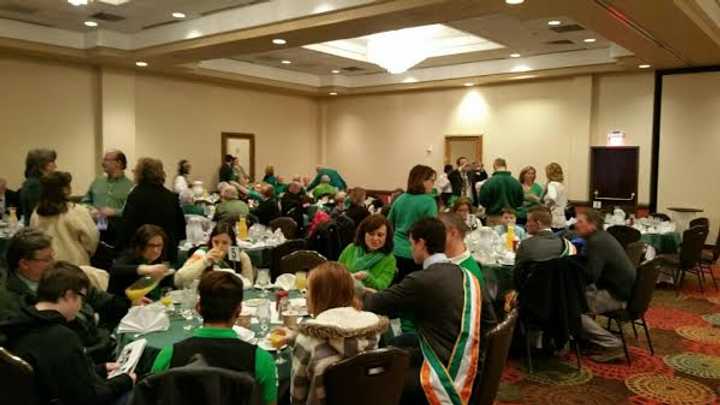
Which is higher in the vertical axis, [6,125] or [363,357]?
[6,125]

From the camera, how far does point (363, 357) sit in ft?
6.95

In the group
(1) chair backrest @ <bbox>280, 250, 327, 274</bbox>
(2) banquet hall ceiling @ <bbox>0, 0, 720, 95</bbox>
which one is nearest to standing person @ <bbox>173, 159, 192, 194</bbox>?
(2) banquet hall ceiling @ <bbox>0, 0, 720, 95</bbox>

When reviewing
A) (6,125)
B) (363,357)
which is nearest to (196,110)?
(6,125)

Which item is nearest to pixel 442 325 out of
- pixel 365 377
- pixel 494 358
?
pixel 494 358

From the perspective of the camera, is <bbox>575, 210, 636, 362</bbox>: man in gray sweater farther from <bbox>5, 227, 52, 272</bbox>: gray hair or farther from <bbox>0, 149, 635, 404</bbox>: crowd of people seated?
<bbox>5, 227, 52, 272</bbox>: gray hair

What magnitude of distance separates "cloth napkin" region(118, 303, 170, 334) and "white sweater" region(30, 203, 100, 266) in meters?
1.93

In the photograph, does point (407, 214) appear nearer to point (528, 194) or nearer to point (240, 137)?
point (528, 194)

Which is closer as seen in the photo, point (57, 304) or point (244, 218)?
point (57, 304)

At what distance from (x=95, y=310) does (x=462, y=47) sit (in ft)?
28.4

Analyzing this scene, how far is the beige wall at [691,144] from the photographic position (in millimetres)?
9695

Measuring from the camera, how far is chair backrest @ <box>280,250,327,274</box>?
4.42 m

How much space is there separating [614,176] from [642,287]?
687 centimetres

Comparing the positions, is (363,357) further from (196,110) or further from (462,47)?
(196,110)

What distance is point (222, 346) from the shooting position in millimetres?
2043
